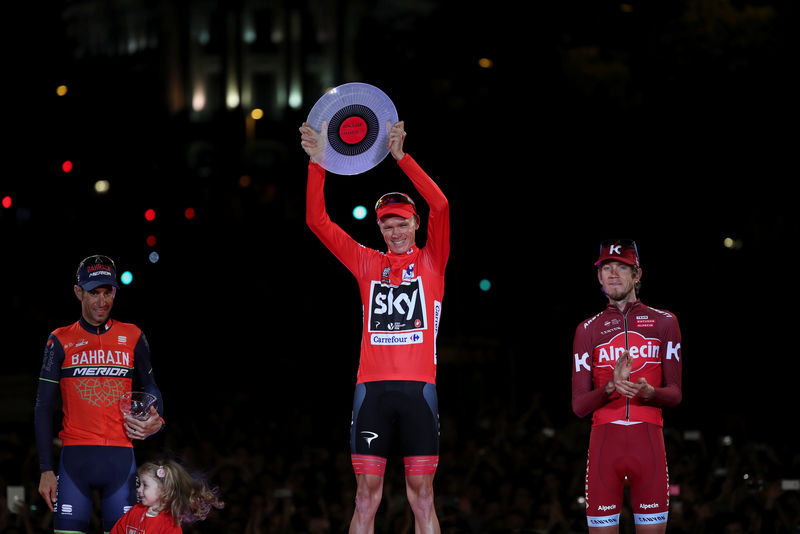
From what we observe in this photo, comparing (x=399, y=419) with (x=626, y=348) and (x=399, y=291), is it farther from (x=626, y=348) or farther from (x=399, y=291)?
(x=626, y=348)

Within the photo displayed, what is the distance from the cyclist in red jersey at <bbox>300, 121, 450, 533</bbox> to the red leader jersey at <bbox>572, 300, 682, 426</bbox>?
1037 millimetres

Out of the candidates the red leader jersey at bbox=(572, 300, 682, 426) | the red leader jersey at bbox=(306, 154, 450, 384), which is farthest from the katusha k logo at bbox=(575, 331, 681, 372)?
the red leader jersey at bbox=(306, 154, 450, 384)

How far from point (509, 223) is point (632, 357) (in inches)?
889

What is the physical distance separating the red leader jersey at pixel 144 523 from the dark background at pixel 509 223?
478 inches

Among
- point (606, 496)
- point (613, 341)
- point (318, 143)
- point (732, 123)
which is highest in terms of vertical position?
point (732, 123)

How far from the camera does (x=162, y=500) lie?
7.32 m

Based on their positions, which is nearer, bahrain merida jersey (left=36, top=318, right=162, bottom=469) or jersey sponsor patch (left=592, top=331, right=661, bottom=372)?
jersey sponsor patch (left=592, top=331, right=661, bottom=372)

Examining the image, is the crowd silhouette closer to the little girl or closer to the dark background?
the little girl

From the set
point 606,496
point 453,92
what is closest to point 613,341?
point 606,496

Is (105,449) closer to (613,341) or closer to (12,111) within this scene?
(613,341)

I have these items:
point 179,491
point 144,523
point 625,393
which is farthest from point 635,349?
point 144,523

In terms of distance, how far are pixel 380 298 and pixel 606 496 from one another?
2017mm

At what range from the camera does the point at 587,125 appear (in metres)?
27.1

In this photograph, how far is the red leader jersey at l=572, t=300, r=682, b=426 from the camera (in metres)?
7.47
